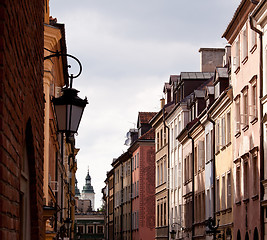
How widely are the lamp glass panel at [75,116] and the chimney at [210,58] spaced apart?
4075 cm

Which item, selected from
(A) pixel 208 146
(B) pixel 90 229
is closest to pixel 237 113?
(A) pixel 208 146

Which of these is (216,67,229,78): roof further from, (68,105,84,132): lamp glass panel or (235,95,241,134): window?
(68,105,84,132): lamp glass panel

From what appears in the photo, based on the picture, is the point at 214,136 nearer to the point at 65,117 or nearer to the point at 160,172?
the point at 160,172

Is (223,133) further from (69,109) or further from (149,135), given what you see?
(149,135)

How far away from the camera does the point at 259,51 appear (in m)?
27.0

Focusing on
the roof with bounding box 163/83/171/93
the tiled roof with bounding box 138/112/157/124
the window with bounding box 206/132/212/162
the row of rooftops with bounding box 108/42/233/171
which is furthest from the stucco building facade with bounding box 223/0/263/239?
the tiled roof with bounding box 138/112/157/124

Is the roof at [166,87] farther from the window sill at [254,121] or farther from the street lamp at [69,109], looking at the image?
the street lamp at [69,109]

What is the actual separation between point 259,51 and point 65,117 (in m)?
17.7

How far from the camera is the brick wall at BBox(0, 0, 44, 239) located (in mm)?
4469

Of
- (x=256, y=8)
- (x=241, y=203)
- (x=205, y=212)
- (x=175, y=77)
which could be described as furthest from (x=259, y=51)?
(x=175, y=77)

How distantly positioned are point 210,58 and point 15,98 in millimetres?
47237

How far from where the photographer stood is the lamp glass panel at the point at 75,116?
33.9ft

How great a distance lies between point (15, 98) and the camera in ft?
17.3

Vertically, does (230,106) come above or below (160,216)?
above
